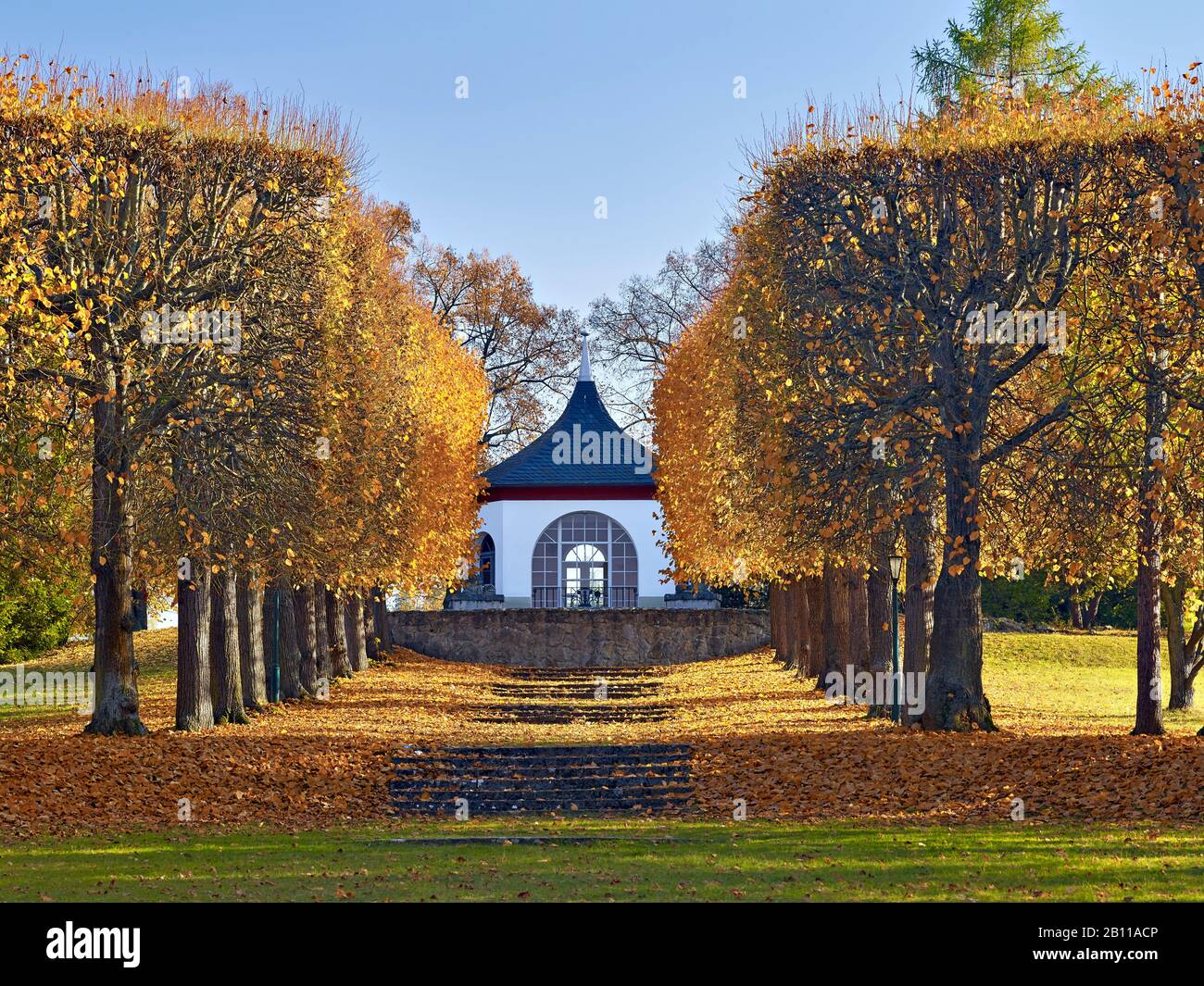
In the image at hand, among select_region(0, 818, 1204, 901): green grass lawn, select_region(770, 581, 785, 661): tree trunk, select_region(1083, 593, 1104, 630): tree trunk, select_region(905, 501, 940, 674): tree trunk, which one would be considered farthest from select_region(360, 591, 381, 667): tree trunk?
select_region(0, 818, 1204, 901): green grass lawn

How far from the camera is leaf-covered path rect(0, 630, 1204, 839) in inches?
645

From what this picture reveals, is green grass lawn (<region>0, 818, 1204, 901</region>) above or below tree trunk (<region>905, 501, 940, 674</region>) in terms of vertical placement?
below

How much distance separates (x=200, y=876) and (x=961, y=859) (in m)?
6.47

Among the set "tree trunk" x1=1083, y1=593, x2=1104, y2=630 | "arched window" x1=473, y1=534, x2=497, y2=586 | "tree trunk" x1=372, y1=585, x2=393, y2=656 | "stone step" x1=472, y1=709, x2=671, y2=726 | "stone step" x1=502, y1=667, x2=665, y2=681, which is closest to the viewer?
"stone step" x1=472, y1=709, x2=671, y2=726

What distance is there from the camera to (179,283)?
21.2m

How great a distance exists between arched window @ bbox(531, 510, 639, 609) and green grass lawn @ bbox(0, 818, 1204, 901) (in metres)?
38.2

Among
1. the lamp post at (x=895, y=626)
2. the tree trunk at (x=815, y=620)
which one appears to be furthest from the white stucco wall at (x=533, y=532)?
the lamp post at (x=895, y=626)

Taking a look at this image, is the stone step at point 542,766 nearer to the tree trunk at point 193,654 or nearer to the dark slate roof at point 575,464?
the tree trunk at point 193,654

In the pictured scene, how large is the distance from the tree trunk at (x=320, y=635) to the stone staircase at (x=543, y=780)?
35.3ft

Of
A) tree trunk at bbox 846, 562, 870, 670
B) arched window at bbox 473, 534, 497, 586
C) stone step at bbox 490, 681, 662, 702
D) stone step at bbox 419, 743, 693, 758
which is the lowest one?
stone step at bbox 490, 681, 662, 702

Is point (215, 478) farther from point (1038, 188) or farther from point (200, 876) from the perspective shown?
point (1038, 188)

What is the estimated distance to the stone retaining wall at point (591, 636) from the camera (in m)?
47.0

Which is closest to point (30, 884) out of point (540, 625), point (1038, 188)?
point (1038, 188)

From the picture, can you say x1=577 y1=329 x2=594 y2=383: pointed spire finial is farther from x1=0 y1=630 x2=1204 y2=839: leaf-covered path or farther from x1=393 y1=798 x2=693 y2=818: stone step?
x1=393 y1=798 x2=693 y2=818: stone step
